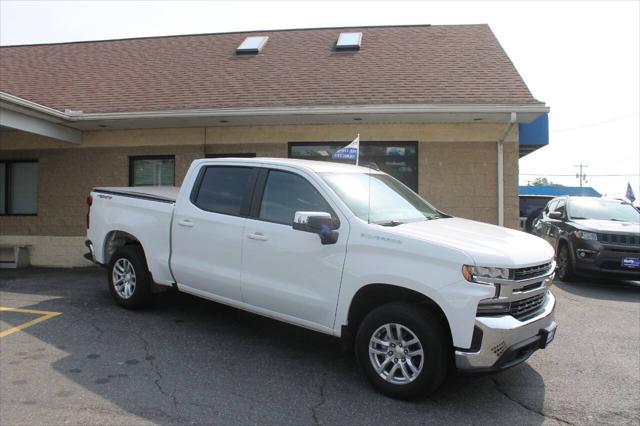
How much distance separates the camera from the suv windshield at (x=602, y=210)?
9.91m

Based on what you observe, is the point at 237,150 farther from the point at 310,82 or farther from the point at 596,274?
the point at 596,274

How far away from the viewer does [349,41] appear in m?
12.8

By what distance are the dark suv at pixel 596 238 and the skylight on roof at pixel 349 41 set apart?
244 inches

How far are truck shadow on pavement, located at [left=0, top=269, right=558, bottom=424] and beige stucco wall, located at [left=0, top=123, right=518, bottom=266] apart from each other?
17.0 feet

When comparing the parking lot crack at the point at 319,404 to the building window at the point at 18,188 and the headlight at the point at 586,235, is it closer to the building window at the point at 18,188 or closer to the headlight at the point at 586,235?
the headlight at the point at 586,235

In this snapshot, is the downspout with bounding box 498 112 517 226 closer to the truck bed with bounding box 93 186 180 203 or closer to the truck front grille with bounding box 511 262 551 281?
the truck front grille with bounding box 511 262 551 281

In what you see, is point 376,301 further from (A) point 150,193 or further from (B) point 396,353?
(A) point 150,193

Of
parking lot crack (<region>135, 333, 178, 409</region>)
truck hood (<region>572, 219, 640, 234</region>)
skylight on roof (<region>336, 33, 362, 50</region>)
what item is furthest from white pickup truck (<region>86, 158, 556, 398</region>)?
skylight on roof (<region>336, 33, 362, 50</region>)

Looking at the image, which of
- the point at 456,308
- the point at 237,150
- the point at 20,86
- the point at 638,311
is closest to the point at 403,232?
the point at 456,308

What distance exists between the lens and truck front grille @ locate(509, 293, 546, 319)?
387cm

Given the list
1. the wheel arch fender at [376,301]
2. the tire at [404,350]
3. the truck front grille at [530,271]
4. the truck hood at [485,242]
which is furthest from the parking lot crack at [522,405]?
the truck hood at [485,242]

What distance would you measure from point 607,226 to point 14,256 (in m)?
12.6

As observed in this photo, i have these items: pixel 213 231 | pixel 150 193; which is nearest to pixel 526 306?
pixel 213 231

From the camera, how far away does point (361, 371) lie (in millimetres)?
4219
